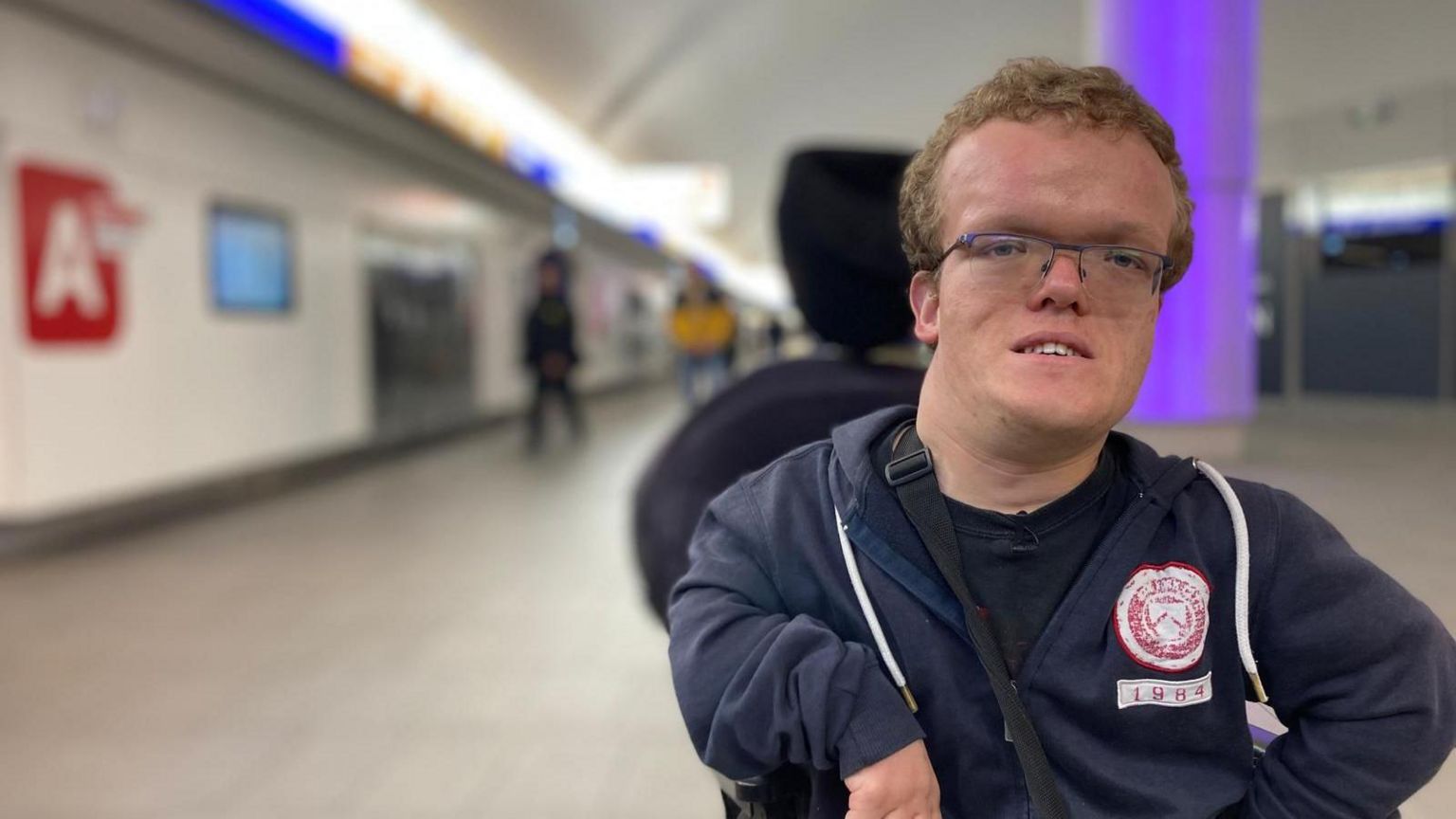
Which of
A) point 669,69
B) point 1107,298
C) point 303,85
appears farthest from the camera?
point 669,69

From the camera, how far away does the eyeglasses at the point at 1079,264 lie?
0.88m

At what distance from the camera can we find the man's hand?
0.90m

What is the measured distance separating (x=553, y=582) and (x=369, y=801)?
2264mm

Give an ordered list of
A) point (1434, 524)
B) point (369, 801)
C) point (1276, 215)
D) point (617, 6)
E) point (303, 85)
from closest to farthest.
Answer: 1. point (1434, 524)
2. point (369, 801)
3. point (303, 85)
4. point (617, 6)
5. point (1276, 215)

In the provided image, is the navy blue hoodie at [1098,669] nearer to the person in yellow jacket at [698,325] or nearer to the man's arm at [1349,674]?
the man's arm at [1349,674]

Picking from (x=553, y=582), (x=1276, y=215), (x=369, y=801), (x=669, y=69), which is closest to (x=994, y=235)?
(x=369, y=801)

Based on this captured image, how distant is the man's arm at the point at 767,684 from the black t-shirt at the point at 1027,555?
12 centimetres

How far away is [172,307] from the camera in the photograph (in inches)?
275

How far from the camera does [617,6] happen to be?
350 inches

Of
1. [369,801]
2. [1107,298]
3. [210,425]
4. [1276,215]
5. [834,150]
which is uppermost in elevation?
[1276,215]

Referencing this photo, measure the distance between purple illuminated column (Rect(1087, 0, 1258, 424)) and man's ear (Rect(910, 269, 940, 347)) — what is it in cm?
18

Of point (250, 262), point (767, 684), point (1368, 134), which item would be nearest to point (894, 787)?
point (767, 684)

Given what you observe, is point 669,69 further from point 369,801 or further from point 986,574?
point 986,574

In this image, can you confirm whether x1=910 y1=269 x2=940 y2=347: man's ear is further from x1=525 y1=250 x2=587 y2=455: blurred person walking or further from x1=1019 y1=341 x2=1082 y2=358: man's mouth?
x1=525 y1=250 x2=587 y2=455: blurred person walking
